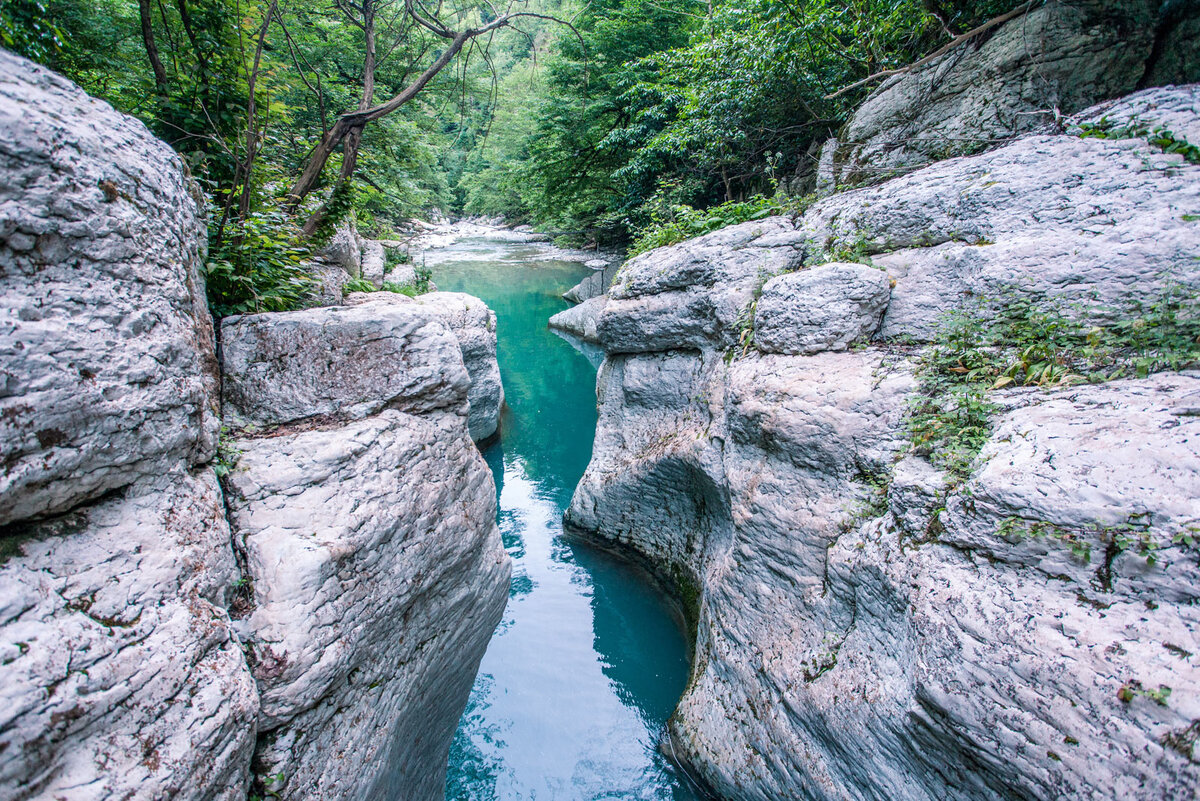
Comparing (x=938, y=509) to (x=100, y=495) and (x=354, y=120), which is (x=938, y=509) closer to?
(x=100, y=495)

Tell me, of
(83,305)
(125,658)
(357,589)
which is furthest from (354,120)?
(125,658)

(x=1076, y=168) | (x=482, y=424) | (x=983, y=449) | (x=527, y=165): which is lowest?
(x=482, y=424)

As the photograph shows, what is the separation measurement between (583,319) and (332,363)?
1485 cm

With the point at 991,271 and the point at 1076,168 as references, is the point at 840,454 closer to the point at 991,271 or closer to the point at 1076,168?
the point at 991,271

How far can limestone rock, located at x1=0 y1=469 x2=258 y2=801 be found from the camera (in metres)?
1.55

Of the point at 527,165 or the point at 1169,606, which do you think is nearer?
the point at 1169,606

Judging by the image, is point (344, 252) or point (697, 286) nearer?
point (697, 286)

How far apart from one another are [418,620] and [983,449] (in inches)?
155

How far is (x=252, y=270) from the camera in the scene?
3.27 metres

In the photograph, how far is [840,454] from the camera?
12.4ft

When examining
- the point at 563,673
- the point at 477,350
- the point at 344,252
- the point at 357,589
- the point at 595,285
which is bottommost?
the point at 563,673

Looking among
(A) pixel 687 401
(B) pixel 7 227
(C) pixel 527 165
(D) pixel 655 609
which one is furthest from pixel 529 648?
(C) pixel 527 165

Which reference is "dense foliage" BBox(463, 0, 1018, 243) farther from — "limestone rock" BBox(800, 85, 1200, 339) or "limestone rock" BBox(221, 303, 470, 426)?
"limestone rock" BBox(800, 85, 1200, 339)

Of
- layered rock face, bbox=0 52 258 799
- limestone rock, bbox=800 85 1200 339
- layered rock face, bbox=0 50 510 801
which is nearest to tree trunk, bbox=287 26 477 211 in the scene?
layered rock face, bbox=0 50 510 801
